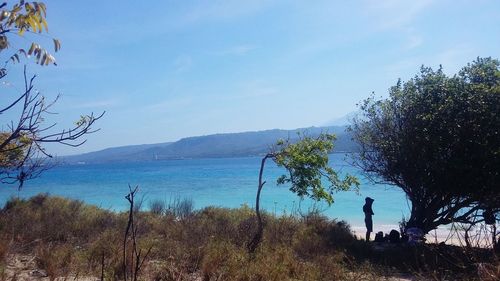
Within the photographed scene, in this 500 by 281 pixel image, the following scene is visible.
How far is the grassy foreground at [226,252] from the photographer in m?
7.06

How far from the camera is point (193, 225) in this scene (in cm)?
1230

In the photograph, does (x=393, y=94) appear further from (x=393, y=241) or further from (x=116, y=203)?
(x=116, y=203)

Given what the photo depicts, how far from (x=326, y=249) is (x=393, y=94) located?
6.01m

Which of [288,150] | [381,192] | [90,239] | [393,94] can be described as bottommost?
[381,192]

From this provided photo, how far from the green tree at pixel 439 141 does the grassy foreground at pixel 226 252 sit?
196cm

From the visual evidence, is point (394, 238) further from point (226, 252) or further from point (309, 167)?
point (226, 252)

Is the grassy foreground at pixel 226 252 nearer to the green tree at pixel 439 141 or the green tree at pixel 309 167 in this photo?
the green tree at pixel 309 167

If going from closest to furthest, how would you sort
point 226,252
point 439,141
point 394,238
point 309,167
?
point 226,252 < point 309,167 < point 439,141 < point 394,238

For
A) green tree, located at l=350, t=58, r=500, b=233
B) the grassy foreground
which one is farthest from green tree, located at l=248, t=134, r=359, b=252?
green tree, located at l=350, t=58, r=500, b=233

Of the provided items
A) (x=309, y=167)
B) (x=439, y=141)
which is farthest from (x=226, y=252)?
(x=439, y=141)

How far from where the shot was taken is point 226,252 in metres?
8.52

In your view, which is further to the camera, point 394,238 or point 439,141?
point 394,238

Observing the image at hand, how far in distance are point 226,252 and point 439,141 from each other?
679cm

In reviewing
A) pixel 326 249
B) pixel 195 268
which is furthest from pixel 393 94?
pixel 195 268
